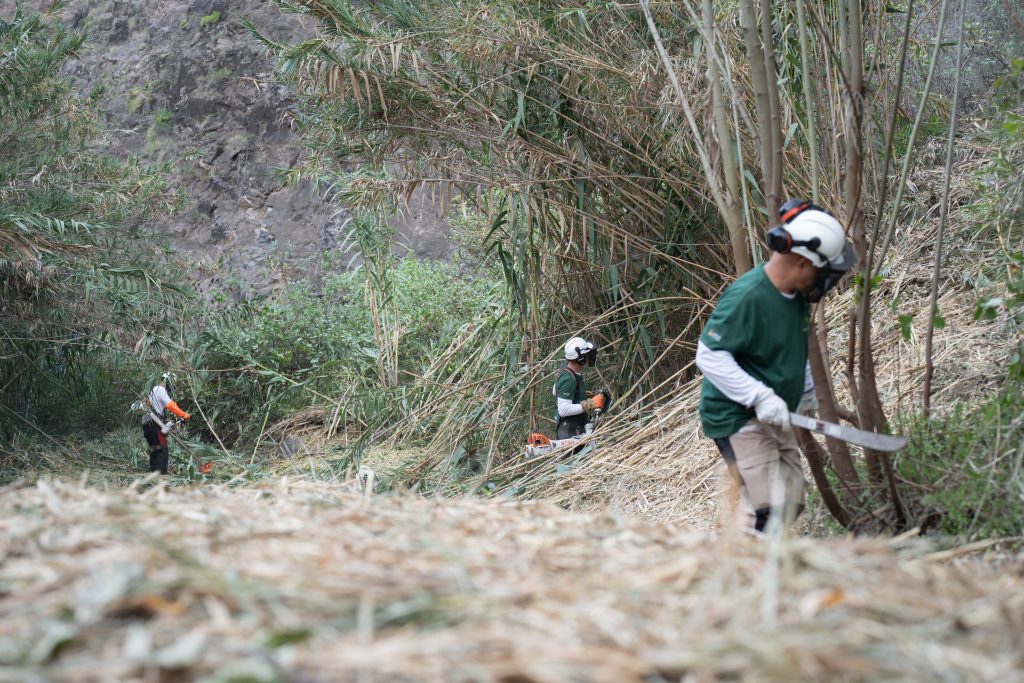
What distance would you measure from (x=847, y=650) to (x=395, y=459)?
6801 millimetres

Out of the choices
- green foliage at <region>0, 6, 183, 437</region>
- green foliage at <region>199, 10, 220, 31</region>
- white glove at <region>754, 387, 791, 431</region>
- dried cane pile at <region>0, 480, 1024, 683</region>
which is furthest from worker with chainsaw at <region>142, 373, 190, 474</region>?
green foliage at <region>199, 10, 220, 31</region>

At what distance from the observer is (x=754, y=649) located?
152cm

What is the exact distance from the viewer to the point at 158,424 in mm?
10031

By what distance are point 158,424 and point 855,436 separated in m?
8.17

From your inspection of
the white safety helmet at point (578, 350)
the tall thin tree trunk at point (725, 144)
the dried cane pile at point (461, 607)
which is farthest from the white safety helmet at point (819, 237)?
the white safety helmet at point (578, 350)

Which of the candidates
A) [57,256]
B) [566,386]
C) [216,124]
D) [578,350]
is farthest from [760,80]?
[216,124]

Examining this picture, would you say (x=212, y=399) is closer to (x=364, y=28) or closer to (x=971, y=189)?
(x=364, y=28)

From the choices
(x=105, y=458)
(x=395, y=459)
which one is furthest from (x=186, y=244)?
(x=395, y=459)

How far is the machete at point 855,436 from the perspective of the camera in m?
3.38

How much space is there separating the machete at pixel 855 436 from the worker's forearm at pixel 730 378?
0.55 feet

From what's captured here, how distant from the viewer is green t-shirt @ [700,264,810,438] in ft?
11.6

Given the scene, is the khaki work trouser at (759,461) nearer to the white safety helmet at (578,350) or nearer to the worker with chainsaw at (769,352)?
the worker with chainsaw at (769,352)

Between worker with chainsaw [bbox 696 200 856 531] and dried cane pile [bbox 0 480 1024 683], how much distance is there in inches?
53.9

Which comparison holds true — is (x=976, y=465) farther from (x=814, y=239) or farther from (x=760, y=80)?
(x=760, y=80)
